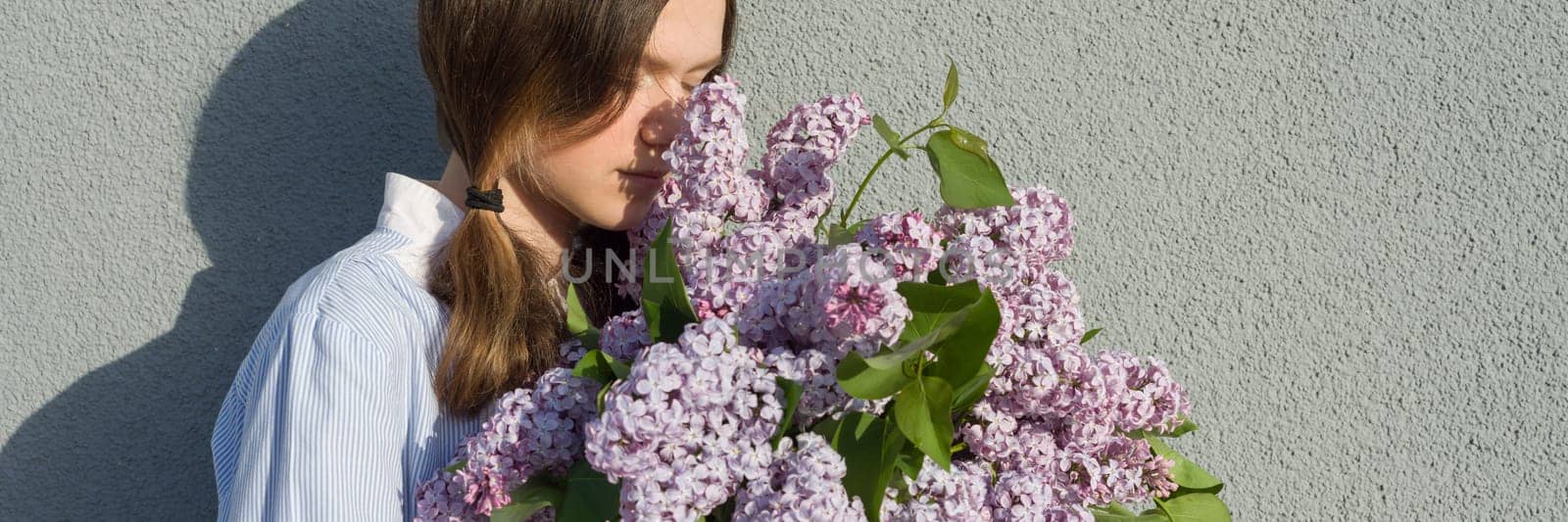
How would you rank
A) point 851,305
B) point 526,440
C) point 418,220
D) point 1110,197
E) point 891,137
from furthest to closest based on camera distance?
1. point 1110,197
2. point 418,220
3. point 891,137
4. point 526,440
5. point 851,305

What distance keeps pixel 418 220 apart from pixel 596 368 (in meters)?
0.41

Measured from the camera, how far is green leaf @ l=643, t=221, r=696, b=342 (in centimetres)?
74

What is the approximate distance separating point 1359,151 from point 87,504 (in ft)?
5.34

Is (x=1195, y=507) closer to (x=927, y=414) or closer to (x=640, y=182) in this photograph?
(x=927, y=414)

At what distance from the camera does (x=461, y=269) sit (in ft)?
3.26

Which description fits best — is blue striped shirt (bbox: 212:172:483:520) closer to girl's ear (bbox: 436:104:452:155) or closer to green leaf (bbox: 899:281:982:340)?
girl's ear (bbox: 436:104:452:155)

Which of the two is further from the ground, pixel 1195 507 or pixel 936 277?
pixel 936 277

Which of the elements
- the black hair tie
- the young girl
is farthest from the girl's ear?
the black hair tie

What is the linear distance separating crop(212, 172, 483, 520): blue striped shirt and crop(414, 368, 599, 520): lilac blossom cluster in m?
0.18

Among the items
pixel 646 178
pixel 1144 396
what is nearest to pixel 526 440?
pixel 646 178

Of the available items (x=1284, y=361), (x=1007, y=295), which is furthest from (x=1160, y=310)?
(x=1007, y=295)

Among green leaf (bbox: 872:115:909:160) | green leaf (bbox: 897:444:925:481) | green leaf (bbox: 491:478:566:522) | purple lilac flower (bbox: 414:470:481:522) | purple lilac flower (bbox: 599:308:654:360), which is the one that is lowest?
purple lilac flower (bbox: 414:470:481:522)

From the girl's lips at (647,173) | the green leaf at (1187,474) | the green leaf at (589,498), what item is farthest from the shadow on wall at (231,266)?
the green leaf at (1187,474)

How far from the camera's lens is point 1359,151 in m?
1.21
